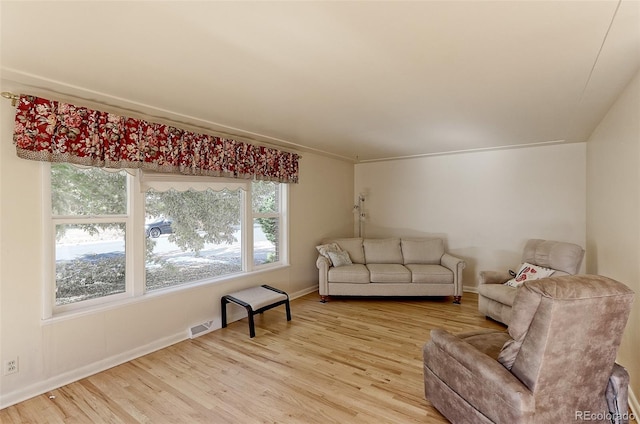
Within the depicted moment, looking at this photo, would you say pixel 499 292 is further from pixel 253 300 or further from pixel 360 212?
pixel 360 212

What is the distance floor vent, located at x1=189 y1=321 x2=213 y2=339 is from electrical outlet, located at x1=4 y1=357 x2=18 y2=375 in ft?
4.55

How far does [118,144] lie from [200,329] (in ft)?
6.89

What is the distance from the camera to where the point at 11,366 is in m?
2.25

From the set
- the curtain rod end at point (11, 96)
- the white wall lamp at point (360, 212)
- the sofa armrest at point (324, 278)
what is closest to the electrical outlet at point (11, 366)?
the curtain rod end at point (11, 96)

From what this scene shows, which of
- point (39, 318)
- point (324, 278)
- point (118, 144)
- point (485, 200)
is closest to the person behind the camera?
point (39, 318)

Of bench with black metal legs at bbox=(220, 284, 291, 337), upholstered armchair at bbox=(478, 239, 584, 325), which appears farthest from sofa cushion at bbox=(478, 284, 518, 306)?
bench with black metal legs at bbox=(220, 284, 291, 337)

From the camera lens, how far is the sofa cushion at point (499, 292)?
11.3 feet

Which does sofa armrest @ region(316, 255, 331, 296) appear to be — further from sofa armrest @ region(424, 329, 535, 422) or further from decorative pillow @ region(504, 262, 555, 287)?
sofa armrest @ region(424, 329, 535, 422)

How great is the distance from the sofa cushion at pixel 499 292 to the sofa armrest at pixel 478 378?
188 centimetres

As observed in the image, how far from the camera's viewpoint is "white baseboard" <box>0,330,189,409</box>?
2250mm

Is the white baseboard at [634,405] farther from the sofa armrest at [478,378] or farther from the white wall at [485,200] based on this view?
the white wall at [485,200]

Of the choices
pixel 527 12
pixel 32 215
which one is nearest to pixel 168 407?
pixel 32 215

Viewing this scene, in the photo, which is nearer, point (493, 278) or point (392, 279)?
point (493, 278)

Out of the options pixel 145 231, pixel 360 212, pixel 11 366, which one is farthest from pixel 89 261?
pixel 360 212
